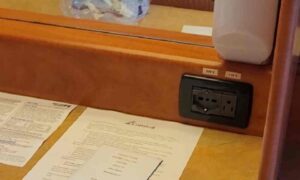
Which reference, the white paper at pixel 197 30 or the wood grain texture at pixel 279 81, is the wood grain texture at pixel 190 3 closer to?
the white paper at pixel 197 30

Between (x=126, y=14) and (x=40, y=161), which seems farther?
(x=126, y=14)

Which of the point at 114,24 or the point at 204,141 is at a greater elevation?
the point at 114,24

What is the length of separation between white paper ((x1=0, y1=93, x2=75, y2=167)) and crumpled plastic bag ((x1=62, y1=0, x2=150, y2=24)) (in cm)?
16

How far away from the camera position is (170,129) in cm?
84

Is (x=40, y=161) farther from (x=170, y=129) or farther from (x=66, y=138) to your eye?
(x=170, y=129)

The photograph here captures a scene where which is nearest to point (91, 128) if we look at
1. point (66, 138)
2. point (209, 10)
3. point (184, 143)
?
point (66, 138)

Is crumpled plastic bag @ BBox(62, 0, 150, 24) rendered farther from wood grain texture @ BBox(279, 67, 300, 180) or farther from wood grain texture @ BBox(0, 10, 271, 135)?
wood grain texture @ BBox(279, 67, 300, 180)

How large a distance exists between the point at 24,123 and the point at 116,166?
18 cm

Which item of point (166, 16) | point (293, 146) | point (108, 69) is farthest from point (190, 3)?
point (293, 146)

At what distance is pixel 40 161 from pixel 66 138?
6cm

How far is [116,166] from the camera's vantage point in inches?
29.8

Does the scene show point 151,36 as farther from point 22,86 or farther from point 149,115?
point 22,86

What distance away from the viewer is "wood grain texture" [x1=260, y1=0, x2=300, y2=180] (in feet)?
1.68

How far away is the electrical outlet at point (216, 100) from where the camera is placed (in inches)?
31.4
